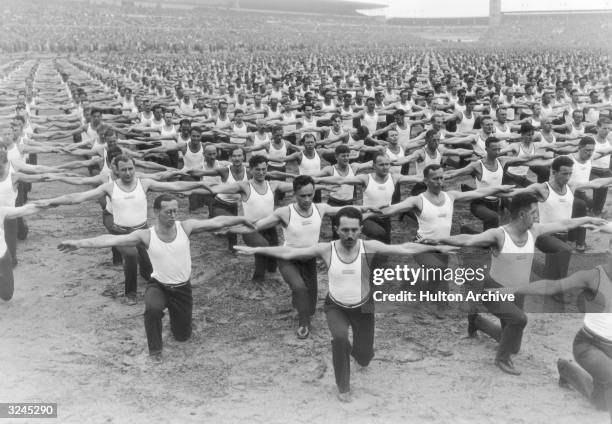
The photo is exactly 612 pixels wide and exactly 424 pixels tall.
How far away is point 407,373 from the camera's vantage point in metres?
5.68

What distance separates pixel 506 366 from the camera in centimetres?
564

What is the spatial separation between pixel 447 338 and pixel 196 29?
221 ft

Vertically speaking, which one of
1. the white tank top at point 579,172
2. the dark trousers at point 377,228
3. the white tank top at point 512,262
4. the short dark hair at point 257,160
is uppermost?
the short dark hair at point 257,160

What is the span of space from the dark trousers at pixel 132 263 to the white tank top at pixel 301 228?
1764mm

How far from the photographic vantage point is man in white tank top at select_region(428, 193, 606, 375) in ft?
18.1

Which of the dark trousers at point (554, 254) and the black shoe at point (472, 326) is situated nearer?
the black shoe at point (472, 326)

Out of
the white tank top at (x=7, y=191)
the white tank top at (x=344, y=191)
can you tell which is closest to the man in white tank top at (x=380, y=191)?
the white tank top at (x=344, y=191)

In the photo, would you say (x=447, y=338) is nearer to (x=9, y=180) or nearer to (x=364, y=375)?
(x=364, y=375)

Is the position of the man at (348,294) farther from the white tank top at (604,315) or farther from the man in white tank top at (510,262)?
the white tank top at (604,315)

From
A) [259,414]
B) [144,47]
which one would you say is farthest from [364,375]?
[144,47]

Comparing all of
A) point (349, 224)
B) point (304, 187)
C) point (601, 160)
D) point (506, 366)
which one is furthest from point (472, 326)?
point (601, 160)

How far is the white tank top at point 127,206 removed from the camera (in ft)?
24.5

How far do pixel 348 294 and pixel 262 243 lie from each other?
7.22ft

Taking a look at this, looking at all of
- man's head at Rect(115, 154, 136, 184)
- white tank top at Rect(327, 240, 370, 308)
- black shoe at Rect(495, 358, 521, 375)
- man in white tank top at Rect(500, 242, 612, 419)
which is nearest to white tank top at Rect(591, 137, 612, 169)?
black shoe at Rect(495, 358, 521, 375)
